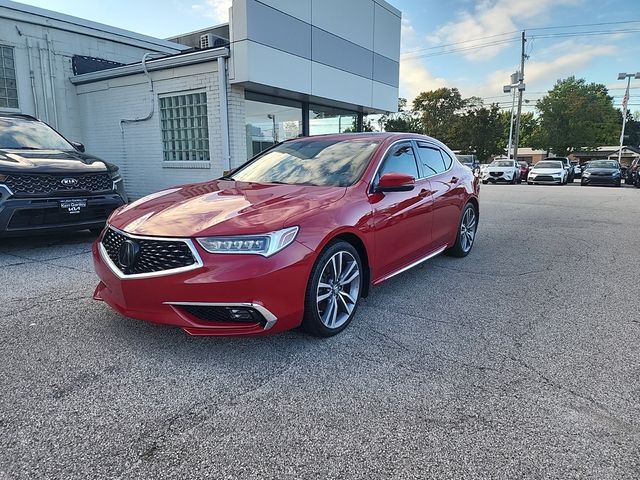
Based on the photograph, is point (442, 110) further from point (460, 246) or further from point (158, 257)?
point (158, 257)

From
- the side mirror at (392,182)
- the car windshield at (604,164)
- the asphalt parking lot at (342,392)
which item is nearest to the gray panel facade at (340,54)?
the side mirror at (392,182)

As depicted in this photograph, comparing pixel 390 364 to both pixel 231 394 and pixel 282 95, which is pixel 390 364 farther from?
pixel 282 95

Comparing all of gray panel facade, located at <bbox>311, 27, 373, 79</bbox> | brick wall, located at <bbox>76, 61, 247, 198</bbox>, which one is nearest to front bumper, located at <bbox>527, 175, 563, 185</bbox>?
gray panel facade, located at <bbox>311, 27, 373, 79</bbox>

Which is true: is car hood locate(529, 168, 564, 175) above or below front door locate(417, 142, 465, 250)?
below

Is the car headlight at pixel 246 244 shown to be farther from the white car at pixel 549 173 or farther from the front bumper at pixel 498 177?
the white car at pixel 549 173

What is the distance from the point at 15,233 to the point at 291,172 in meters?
3.64

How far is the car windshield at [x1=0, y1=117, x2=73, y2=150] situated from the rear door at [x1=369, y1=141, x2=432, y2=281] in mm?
5281

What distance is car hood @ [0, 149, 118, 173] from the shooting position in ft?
17.2

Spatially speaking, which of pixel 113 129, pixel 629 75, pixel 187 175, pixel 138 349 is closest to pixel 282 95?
pixel 187 175

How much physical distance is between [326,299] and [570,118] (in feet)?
174

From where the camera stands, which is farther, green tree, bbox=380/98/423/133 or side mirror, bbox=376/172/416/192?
green tree, bbox=380/98/423/133

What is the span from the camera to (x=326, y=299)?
319 centimetres

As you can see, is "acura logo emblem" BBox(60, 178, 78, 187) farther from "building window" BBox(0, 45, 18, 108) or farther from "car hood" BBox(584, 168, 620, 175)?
"car hood" BBox(584, 168, 620, 175)

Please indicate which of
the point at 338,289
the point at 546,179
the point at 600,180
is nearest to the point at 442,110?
the point at 546,179
